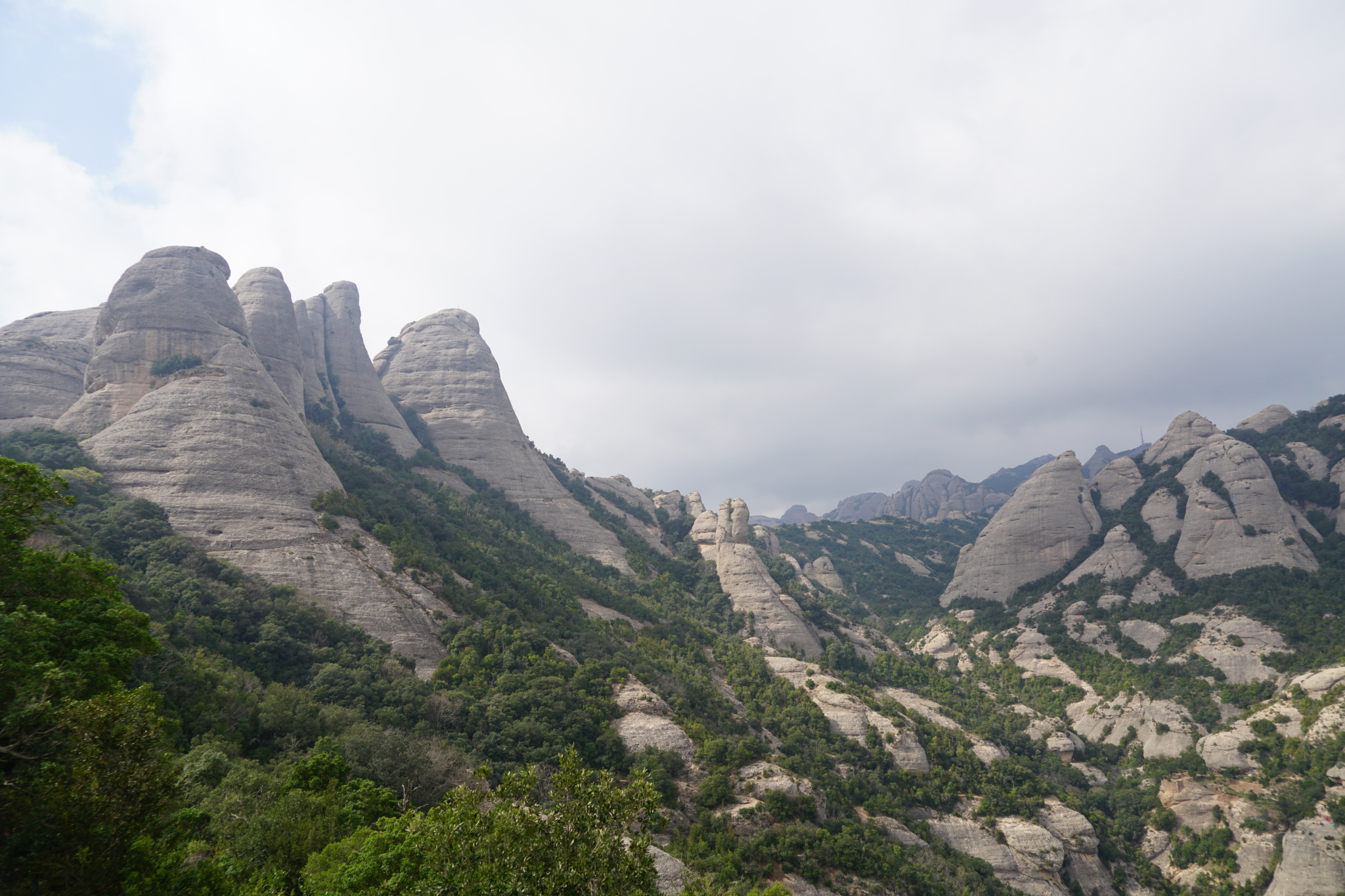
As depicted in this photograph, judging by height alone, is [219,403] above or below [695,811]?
above

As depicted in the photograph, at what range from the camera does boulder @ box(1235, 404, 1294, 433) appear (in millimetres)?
102000

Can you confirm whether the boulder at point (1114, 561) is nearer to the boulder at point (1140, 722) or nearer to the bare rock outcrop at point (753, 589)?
the boulder at point (1140, 722)

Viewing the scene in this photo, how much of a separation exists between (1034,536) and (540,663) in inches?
3822

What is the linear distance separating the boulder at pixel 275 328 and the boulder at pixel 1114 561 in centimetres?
12148

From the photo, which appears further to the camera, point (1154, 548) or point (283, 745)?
point (1154, 548)

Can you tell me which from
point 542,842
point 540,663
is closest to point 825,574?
point 540,663

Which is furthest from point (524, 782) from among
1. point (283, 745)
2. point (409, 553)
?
point (409, 553)

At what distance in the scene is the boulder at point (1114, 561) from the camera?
86.3 meters

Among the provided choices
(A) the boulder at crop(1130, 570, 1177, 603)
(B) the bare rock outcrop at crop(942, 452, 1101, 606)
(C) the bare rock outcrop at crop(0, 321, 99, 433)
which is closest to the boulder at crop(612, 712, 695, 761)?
(C) the bare rock outcrop at crop(0, 321, 99, 433)

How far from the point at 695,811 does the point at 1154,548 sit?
298 feet

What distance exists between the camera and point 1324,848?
40.3 metres

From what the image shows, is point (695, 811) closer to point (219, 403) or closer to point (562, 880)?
point (562, 880)

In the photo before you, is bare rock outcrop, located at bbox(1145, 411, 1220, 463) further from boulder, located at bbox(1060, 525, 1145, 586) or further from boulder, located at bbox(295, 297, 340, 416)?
boulder, located at bbox(295, 297, 340, 416)

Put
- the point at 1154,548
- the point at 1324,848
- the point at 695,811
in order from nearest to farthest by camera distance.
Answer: the point at 695,811 → the point at 1324,848 → the point at 1154,548
